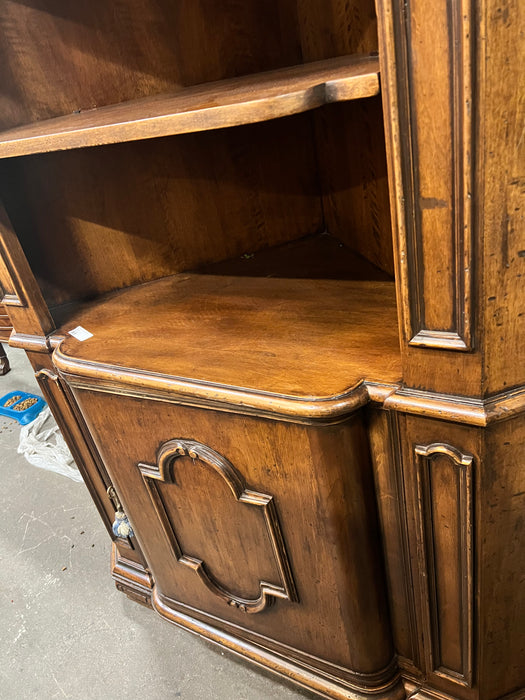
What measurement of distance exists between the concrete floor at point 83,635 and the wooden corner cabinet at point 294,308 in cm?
11

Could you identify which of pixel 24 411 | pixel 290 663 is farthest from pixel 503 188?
pixel 24 411

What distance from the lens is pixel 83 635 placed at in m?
1.48

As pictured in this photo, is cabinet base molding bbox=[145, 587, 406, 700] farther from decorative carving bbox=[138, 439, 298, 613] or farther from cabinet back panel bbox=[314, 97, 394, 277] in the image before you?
cabinet back panel bbox=[314, 97, 394, 277]

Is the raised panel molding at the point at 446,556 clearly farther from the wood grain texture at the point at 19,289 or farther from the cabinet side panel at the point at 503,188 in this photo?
the wood grain texture at the point at 19,289

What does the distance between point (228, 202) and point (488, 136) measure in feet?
2.72

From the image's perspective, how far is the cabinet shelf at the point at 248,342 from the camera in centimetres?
83

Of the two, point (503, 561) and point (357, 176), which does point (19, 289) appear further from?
point (503, 561)

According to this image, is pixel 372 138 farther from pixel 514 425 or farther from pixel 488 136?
pixel 514 425

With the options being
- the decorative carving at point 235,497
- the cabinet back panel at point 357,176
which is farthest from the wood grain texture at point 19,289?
the cabinet back panel at point 357,176

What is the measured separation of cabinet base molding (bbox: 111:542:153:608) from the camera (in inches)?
59.1

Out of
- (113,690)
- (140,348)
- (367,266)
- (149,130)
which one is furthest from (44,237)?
(113,690)

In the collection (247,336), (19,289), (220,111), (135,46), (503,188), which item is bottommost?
(247,336)

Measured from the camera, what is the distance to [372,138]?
103cm

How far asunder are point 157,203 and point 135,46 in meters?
0.32
